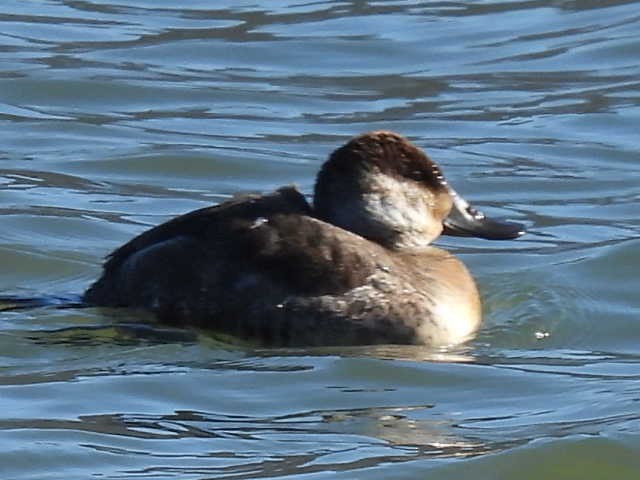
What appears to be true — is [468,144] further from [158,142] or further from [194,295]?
[194,295]

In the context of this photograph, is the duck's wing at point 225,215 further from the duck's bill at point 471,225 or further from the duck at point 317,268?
the duck's bill at point 471,225

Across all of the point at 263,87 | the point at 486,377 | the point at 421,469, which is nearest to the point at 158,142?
the point at 263,87

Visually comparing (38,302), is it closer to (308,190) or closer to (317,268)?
(317,268)

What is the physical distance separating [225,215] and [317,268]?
51cm

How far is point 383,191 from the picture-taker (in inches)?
376

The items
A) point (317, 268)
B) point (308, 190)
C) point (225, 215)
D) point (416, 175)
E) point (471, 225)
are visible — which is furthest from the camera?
point (308, 190)

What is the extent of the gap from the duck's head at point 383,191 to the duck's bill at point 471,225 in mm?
237

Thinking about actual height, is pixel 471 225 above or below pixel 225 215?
below

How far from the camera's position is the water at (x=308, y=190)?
789 cm

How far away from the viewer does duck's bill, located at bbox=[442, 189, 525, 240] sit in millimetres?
10133

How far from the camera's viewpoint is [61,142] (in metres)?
14.1

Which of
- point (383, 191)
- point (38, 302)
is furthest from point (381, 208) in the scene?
point (38, 302)

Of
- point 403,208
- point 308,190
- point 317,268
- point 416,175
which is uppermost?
point 416,175

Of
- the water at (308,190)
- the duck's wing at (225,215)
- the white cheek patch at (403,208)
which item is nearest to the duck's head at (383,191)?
the white cheek patch at (403,208)
